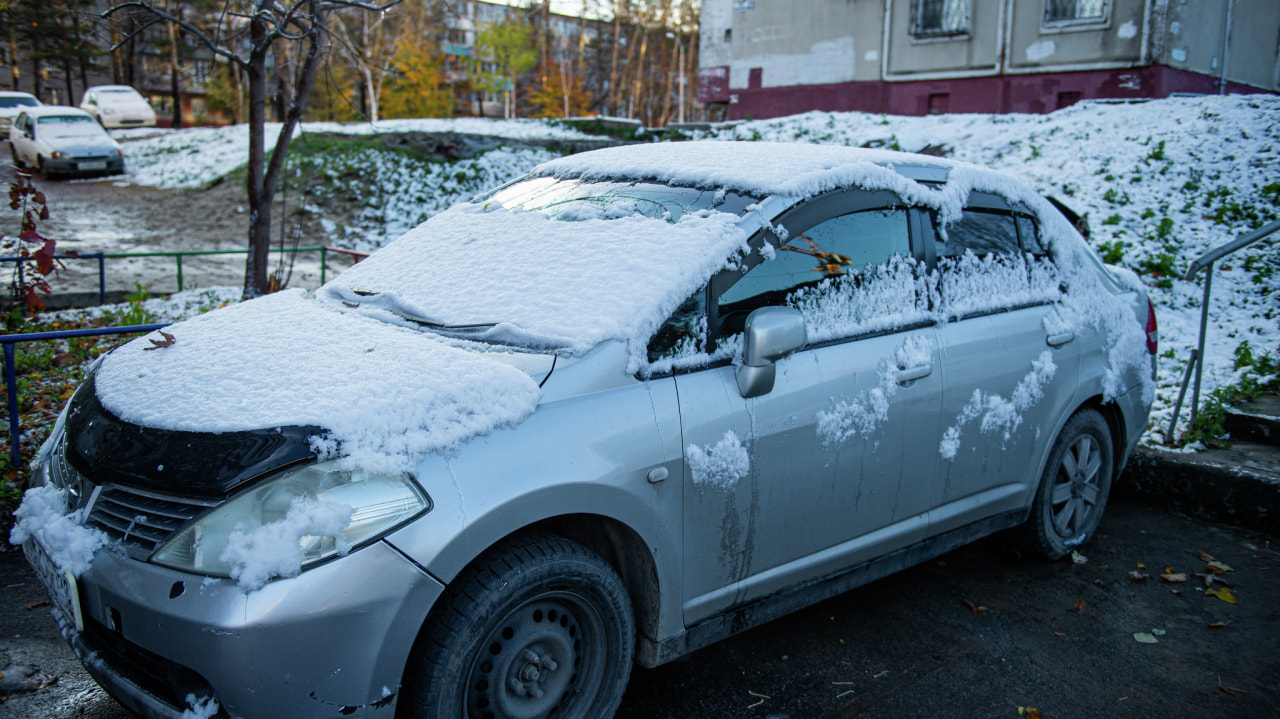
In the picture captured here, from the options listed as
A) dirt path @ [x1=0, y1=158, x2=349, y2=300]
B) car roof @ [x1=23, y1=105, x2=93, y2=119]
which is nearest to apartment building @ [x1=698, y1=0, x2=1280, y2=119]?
dirt path @ [x1=0, y1=158, x2=349, y2=300]

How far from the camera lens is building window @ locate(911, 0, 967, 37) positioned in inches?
658

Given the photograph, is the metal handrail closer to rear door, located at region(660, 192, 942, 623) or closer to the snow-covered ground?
the snow-covered ground

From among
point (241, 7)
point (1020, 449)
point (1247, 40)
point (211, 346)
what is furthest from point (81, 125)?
point (1247, 40)

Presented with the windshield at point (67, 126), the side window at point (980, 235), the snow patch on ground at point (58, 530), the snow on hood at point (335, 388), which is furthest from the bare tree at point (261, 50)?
the windshield at point (67, 126)

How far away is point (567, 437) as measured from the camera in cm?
233

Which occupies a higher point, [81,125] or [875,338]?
[81,125]

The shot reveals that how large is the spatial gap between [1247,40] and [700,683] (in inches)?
756

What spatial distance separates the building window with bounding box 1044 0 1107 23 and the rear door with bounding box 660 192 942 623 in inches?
580

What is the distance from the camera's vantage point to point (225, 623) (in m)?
1.90

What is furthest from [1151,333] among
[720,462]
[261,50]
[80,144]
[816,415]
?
[80,144]

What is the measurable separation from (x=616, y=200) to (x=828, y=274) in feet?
2.75

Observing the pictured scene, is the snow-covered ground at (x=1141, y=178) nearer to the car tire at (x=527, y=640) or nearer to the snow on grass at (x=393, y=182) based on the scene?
the snow on grass at (x=393, y=182)

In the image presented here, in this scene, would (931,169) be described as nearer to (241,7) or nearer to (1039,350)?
(1039,350)

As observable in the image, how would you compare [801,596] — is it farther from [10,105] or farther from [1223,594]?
[10,105]
